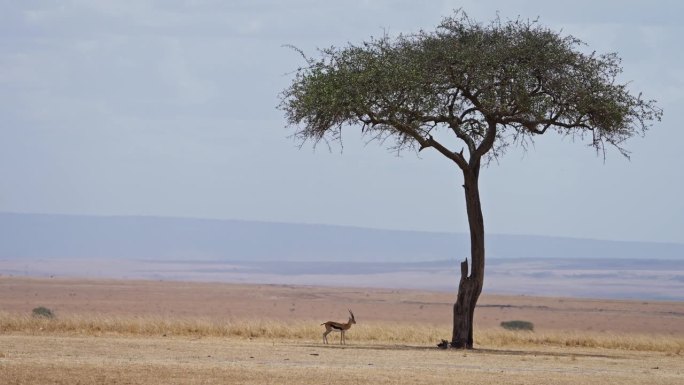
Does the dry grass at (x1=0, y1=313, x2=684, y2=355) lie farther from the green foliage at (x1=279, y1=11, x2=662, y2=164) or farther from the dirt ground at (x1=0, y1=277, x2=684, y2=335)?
the dirt ground at (x1=0, y1=277, x2=684, y2=335)

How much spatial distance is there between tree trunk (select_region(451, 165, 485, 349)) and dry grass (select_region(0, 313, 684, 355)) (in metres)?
1.69

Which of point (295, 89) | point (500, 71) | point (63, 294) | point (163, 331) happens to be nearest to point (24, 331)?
point (163, 331)

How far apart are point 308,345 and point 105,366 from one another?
943cm

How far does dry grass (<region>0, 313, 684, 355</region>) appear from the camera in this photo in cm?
3331

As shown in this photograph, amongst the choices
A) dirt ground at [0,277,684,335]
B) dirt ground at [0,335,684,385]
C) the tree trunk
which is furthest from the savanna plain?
dirt ground at [0,277,684,335]

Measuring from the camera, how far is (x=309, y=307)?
305ft

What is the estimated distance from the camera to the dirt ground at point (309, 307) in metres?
75.8

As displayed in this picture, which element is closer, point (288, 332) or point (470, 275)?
point (470, 275)

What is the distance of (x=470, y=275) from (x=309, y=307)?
60.0 m

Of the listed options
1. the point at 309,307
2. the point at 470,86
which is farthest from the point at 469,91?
the point at 309,307

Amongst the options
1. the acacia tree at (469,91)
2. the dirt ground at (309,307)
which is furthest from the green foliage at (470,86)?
the dirt ground at (309,307)

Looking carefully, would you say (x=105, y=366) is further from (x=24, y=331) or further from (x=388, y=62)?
(x=388, y=62)

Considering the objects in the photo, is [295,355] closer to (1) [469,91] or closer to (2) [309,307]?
(1) [469,91]

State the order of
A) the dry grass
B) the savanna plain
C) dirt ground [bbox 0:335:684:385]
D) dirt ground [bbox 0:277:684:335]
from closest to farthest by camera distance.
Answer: dirt ground [bbox 0:335:684:385]
the savanna plain
the dry grass
dirt ground [bbox 0:277:684:335]
